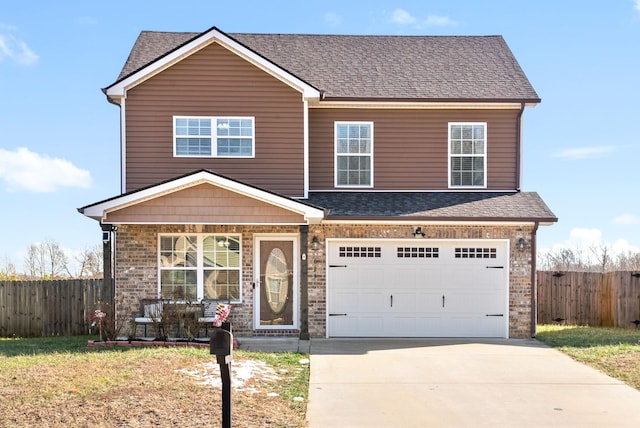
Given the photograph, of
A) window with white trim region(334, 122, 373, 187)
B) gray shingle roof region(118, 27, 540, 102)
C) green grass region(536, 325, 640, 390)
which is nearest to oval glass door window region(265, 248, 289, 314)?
window with white trim region(334, 122, 373, 187)

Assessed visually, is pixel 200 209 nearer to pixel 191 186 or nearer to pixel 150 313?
pixel 191 186

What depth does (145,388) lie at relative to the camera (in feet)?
27.9

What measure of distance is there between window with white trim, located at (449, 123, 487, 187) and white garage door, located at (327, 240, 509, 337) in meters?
1.91

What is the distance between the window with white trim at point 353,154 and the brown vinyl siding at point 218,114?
Result: 1.14m

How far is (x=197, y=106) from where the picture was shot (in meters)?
14.6

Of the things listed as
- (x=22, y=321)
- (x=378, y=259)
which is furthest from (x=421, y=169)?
(x=22, y=321)

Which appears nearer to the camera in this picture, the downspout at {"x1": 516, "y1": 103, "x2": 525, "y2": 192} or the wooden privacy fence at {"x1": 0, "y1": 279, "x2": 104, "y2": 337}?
the downspout at {"x1": 516, "y1": 103, "x2": 525, "y2": 192}

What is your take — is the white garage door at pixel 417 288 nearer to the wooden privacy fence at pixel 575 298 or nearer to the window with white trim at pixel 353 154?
the window with white trim at pixel 353 154

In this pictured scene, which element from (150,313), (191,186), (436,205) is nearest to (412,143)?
(436,205)

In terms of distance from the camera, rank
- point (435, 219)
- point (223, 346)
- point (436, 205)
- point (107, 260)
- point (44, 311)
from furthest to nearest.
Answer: point (44, 311)
point (436, 205)
point (435, 219)
point (107, 260)
point (223, 346)

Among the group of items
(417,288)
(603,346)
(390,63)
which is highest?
(390,63)

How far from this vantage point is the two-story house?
13.7 meters

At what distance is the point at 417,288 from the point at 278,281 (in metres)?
3.13

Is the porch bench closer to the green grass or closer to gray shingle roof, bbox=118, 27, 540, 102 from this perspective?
gray shingle roof, bbox=118, 27, 540, 102
